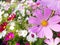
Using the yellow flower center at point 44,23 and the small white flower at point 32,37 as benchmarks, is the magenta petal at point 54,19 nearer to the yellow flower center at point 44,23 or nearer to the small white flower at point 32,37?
the yellow flower center at point 44,23

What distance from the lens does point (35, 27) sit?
433 mm

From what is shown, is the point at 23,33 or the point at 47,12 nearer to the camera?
the point at 47,12

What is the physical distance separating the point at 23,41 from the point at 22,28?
0.17 feet

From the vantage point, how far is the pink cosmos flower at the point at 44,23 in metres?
0.43

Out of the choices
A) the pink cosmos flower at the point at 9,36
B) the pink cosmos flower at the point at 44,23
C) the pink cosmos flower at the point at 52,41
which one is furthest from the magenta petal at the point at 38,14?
the pink cosmos flower at the point at 9,36

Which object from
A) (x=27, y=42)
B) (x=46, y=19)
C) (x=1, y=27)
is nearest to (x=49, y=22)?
(x=46, y=19)

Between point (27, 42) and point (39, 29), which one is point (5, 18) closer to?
point (27, 42)

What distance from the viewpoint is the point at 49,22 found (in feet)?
1.51

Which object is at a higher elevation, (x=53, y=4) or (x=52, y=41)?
(x=53, y=4)

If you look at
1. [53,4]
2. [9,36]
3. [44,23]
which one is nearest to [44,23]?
[44,23]

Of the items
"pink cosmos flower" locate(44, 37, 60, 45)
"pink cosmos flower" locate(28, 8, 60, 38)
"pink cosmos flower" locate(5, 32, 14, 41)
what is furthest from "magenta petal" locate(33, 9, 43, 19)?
"pink cosmos flower" locate(5, 32, 14, 41)

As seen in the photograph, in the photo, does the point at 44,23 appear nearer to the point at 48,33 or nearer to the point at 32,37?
the point at 48,33

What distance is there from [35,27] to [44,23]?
0.04m

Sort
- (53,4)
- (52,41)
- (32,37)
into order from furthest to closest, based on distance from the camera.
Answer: (32,37)
(52,41)
(53,4)
